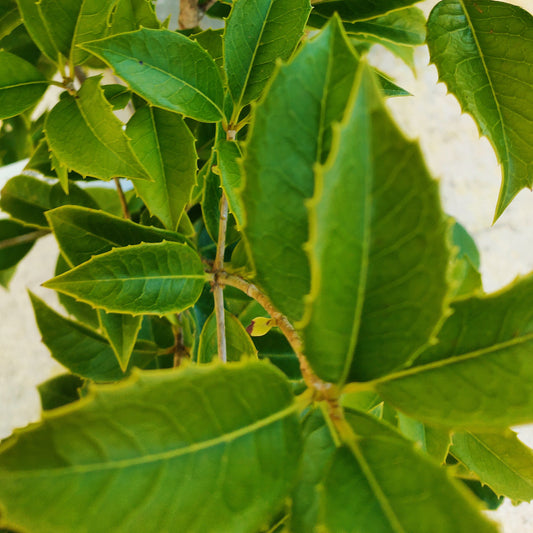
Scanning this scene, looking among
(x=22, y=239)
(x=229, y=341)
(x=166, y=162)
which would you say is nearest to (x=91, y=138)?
(x=166, y=162)

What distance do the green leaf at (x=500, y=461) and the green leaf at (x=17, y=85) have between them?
386 millimetres

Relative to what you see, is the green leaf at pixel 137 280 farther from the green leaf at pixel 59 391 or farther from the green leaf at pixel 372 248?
the green leaf at pixel 59 391

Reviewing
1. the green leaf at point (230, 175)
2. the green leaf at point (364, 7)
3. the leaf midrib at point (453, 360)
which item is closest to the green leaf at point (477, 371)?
the leaf midrib at point (453, 360)

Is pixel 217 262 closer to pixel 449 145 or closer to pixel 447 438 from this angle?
pixel 447 438

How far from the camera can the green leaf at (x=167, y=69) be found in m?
0.29

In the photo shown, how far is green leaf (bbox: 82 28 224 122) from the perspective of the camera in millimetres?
285

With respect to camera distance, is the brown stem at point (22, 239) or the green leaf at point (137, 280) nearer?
the green leaf at point (137, 280)

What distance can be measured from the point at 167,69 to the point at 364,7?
19 cm

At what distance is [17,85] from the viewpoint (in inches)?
14.2

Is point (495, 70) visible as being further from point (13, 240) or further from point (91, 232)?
point (13, 240)

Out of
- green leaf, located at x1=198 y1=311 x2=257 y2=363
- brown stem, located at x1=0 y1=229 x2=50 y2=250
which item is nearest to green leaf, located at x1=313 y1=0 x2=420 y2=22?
green leaf, located at x1=198 y1=311 x2=257 y2=363

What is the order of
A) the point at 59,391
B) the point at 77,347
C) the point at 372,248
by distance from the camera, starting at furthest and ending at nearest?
1. the point at 59,391
2. the point at 77,347
3. the point at 372,248

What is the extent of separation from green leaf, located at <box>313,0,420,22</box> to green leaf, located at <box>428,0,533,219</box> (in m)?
0.03

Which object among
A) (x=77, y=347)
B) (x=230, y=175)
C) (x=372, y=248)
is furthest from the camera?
(x=77, y=347)
